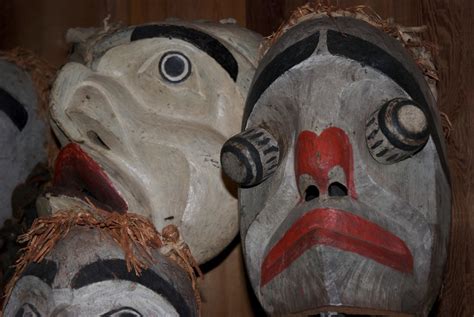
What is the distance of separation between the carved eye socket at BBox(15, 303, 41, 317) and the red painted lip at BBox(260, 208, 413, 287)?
0.97 ft

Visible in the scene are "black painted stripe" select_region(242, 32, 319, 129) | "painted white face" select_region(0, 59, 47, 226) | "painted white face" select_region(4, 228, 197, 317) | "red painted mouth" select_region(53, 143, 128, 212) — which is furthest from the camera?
"painted white face" select_region(0, 59, 47, 226)

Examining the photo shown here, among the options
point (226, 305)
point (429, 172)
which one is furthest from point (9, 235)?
point (429, 172)

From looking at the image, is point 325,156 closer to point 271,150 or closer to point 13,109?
point 271,150

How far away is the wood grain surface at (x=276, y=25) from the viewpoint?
1498 millimetres

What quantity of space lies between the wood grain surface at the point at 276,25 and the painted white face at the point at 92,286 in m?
0.46

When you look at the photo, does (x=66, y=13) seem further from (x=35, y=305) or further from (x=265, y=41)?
(x=35, y=305)

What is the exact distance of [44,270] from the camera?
122 cm

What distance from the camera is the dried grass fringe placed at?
4.05 feet

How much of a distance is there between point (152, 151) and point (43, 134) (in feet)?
1.06

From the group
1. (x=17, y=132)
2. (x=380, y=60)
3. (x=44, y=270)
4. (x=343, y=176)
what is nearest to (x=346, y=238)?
(x=343, y=176)

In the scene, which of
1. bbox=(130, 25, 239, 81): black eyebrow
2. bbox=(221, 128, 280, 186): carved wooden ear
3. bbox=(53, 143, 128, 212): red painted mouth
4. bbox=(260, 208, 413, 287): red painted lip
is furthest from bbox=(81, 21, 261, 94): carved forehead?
bbox=(260, 208, 413, 287): red painted lip

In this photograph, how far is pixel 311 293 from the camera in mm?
1206

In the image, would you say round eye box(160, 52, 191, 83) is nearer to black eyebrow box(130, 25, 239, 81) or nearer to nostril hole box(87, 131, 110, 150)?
black eyebrow box(130, 25, 239, 81)

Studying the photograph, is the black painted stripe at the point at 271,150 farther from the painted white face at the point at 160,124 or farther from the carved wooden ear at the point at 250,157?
the painted white face at the point at 160,124
